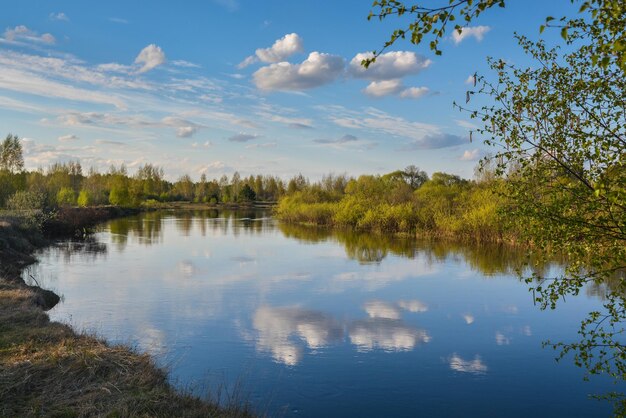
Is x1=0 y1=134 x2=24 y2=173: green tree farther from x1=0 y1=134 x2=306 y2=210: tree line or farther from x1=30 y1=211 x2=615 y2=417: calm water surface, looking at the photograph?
x1=30 y1=211 x2=615 y2=417: calm water surface

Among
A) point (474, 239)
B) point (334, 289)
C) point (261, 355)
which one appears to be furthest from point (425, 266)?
point (261, 355)

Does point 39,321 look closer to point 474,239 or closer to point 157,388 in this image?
point 157,388

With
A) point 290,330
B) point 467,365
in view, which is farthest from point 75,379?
point 467,365

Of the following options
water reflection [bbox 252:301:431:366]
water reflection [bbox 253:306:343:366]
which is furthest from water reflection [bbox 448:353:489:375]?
water reflection [bbox 253:306:343:366]

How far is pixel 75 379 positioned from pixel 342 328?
7.60 m

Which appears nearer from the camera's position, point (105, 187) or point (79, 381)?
point (79, 381)

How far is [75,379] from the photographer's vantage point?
7.33 meters

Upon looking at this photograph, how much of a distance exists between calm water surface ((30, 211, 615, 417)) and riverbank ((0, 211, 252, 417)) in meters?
1.41

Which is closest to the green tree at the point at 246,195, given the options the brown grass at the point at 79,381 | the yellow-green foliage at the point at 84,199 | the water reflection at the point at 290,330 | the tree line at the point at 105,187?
the tree line at the point at 105,187

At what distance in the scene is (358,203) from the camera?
170 ft

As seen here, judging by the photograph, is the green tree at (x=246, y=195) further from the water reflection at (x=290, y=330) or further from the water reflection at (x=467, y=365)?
the water reflection at (x=467, y=365)

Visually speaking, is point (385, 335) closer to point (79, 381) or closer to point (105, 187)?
point (79, 381)

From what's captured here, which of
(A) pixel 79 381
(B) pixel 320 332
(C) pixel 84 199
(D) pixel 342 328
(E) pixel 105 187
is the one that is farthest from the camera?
(E) pixel 105 187

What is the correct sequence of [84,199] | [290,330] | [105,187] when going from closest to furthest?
[290,330], [84,199], [105,187]
